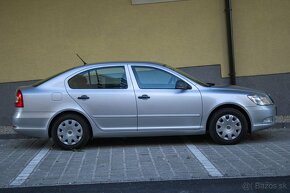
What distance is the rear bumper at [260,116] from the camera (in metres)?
8.30

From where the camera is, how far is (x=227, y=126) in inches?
326

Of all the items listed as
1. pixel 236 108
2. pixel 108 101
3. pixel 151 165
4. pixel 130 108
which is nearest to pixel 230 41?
pixel 236 108

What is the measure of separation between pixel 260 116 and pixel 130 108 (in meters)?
2.18

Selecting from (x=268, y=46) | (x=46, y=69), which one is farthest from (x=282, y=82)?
(x=46, y=69)

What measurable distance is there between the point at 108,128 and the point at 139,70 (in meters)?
1.10

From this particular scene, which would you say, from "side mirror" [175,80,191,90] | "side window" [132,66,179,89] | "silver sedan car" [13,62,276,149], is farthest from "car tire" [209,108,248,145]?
"side window" [132,66,179,89]

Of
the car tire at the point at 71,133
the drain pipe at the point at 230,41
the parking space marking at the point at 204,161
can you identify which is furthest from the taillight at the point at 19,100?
the drain pipe at the point at 230,41

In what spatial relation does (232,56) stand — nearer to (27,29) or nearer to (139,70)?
(139,70)

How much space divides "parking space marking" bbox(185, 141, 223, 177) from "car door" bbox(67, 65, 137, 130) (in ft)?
3.36

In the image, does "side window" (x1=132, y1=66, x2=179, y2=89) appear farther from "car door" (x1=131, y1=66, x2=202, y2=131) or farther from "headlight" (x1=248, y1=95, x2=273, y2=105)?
"headlight" (x1=248, y1=95, x2=273, y2=105)

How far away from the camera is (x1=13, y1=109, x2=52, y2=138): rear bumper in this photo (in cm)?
817

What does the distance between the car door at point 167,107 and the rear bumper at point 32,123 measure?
1543mm

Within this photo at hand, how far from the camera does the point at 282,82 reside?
36.8ft

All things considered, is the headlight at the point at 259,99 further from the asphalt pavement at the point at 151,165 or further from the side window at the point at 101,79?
the side window at the point at 101,79
